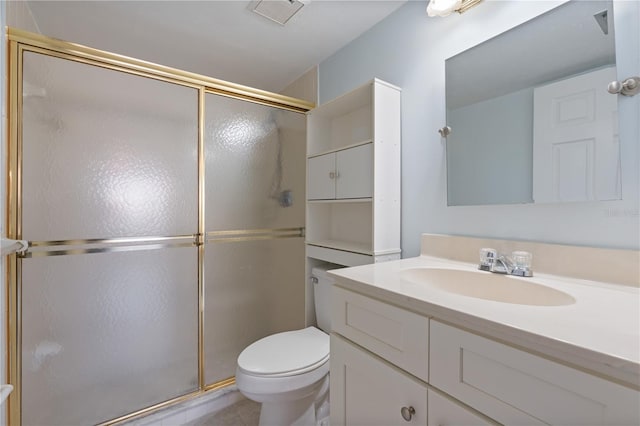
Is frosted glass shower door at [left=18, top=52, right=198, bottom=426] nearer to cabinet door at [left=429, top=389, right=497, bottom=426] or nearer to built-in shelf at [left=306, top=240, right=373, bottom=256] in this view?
built-in shelf at [left=306, top=240, right=373, bottom=256]

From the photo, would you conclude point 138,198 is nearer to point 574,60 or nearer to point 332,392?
point 332,392

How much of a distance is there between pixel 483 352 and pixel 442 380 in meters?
0.13

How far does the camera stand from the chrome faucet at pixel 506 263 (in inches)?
36.5

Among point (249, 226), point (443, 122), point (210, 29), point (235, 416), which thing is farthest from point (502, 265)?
point (210, 29)

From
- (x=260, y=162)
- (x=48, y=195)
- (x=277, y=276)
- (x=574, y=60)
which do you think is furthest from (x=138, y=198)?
(x=574, y=60)

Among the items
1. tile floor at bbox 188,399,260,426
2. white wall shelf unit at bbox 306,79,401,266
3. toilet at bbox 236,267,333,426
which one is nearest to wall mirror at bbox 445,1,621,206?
white wall shelf unit at bbox 306,79,401,266

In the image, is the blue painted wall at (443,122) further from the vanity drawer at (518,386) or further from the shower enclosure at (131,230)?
the shower enclosure at (131,230)

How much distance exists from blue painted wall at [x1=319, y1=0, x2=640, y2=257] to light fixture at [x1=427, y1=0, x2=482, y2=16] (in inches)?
1.2

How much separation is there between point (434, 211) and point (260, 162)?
107cm

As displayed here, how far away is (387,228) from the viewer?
1.38 meters

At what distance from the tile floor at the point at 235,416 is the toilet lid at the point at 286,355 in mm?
→ 456

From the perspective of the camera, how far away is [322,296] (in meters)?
1.67

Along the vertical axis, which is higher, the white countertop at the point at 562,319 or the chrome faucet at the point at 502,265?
the chrome faucet at the point at 502,265

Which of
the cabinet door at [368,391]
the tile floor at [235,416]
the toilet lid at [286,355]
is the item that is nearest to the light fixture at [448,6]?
the cabinet door at [368,391]
